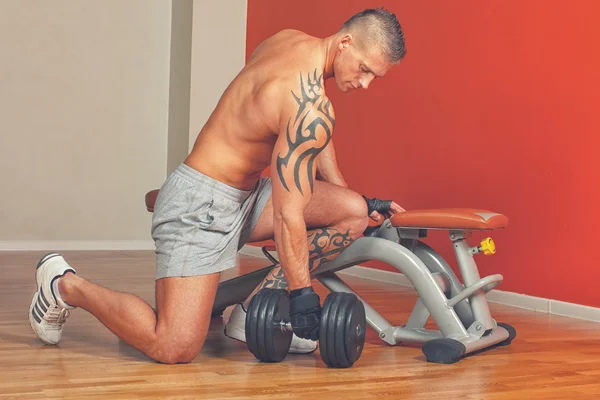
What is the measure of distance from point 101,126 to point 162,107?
1.49 feet

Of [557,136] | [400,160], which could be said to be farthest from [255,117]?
[400,160]

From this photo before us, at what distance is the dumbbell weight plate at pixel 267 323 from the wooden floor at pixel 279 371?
0.17 feet

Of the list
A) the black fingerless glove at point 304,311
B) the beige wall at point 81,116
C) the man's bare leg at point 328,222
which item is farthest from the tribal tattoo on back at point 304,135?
the beige wall at point 81,116

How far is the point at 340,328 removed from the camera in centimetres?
222

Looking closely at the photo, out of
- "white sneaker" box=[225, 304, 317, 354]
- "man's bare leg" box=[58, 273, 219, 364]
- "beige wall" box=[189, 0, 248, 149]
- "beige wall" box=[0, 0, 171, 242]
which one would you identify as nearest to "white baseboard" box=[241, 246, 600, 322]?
"white sneaker" box=[225, 304, 317, 354]

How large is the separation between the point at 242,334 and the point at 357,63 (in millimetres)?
858

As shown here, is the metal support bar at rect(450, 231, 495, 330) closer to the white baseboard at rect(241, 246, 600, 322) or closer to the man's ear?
the man's ear

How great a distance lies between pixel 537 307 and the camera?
12.0 feet

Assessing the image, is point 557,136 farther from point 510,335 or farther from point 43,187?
point 43,187

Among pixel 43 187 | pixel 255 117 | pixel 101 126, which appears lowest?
pixel 43 187

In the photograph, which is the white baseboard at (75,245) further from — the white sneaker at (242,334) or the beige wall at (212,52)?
the white sneaker at (242,334)

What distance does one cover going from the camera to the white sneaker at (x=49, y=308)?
252 centimetres

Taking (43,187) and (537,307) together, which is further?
(43,187)

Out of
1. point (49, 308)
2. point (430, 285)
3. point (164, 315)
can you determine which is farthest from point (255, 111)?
point (49, 308)
